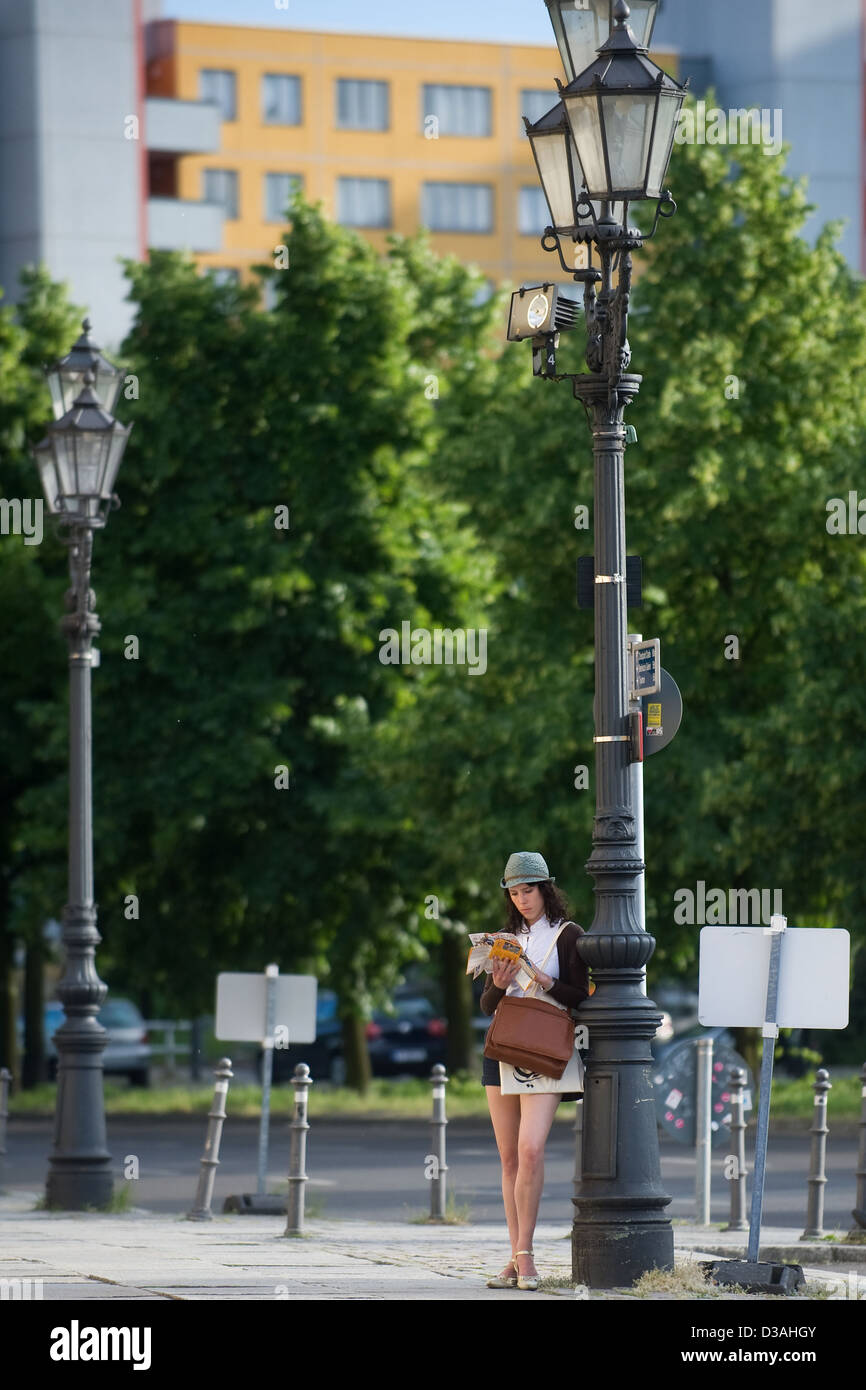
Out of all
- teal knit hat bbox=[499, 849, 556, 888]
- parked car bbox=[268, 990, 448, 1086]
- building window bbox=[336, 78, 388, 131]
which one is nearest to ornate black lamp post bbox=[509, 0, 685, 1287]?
teal knit hat bbox=[499, 849, 556, 888]

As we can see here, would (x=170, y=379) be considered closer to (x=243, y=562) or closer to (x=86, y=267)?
(x=243, y=562)

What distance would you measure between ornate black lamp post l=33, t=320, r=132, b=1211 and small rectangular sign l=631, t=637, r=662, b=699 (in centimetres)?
649

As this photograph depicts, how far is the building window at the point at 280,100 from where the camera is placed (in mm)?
73375

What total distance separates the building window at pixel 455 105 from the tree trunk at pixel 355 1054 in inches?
1772

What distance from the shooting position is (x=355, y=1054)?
115ft

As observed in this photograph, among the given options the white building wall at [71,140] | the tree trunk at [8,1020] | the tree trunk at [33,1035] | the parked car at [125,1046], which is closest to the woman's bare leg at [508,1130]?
the tree trunk at [8,1020]

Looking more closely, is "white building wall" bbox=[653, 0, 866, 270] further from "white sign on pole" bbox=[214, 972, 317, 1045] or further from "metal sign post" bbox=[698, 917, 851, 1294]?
"metal sign post" bbox=[698, 917, 851, 1294]

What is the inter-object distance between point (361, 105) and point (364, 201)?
106 inches

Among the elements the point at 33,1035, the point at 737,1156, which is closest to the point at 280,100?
the point at 33,1035

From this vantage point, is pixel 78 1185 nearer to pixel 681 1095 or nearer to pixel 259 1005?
pixel 259 1005

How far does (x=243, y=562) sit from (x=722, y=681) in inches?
275

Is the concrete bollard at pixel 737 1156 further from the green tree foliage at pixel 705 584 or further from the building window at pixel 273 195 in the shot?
the building window at pixel 273 195

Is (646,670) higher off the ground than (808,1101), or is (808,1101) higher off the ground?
(646,670)
